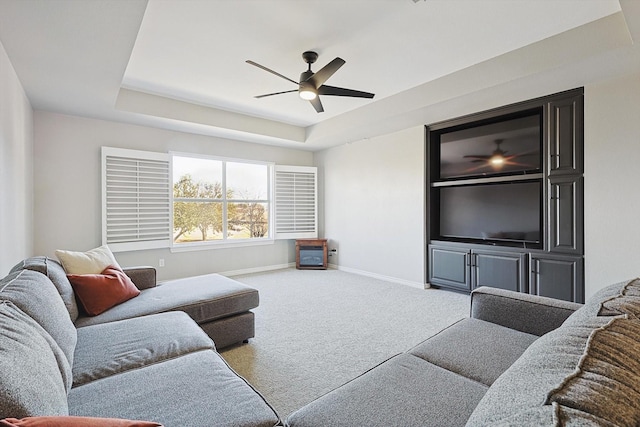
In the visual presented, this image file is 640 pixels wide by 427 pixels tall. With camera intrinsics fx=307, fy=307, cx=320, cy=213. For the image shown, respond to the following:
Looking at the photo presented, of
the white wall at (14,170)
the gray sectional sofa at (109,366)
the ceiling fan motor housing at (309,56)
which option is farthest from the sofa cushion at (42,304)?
the ceiling fan motor housing at (309,56)

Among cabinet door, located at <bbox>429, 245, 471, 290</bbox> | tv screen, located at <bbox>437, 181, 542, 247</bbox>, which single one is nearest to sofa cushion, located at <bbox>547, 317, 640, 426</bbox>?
tv screen, located at <bbox>437, 181, 542, 247</bbox>

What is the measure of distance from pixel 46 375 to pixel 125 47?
2467 mm

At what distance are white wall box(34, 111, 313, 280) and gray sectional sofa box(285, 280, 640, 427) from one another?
442cm

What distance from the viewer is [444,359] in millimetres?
1498

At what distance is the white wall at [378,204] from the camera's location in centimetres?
483

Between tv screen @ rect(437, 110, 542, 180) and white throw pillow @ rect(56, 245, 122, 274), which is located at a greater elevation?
tv screen @ rect(437, 110, 542, 180)

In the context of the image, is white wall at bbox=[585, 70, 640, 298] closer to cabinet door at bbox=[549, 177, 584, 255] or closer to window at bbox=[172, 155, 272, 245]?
cabinet door at bbox=[549, 177, 584, 255]

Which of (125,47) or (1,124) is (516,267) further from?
(1,124)

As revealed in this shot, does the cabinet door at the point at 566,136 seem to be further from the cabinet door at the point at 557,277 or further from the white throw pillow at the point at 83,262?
the white throw pillow at the point at 83,262

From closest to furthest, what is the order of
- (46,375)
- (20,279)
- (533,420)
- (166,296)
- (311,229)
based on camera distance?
(533,420)
(46,375)
(20,279)
(166,296)
(311,229)

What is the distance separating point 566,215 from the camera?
344cm

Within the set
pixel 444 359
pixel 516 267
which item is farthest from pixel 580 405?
pixel 516 267

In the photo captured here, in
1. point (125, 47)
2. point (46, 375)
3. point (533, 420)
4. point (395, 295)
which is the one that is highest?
point (125, 47)

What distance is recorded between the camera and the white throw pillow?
2.50 meters
